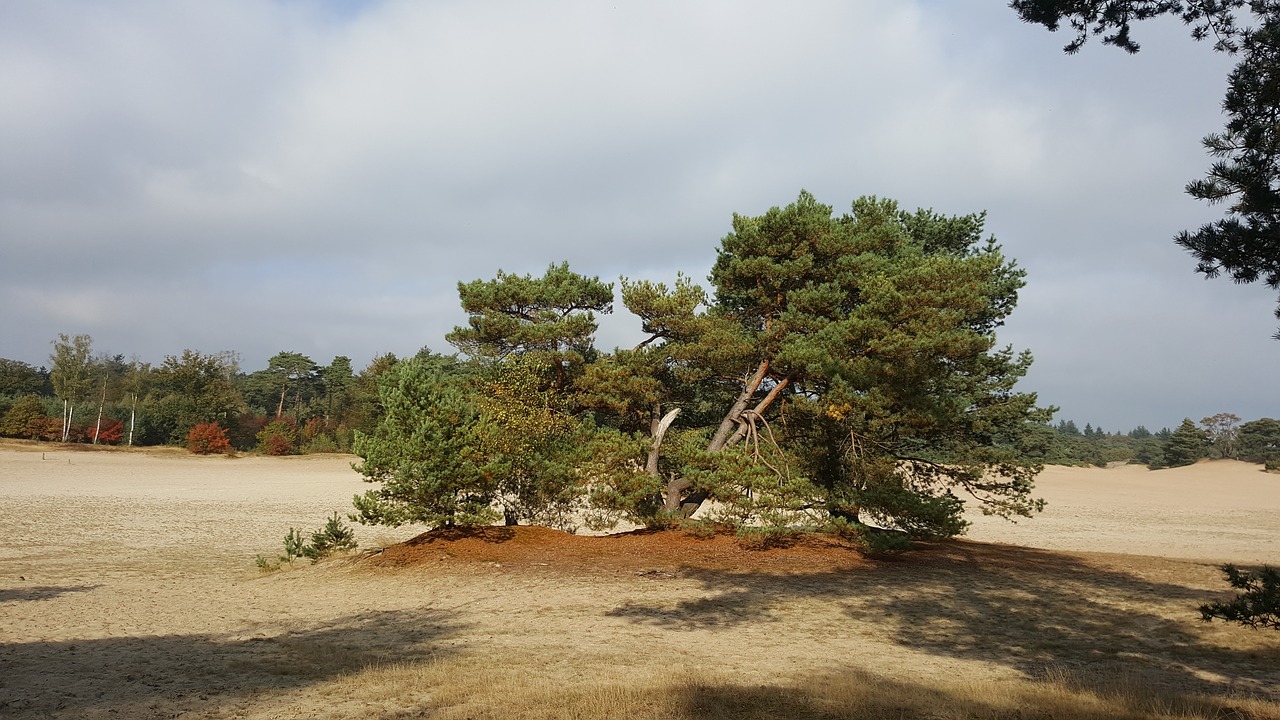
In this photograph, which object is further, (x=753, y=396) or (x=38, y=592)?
(x=753, y=396)

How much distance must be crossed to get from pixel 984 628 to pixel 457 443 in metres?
11.4

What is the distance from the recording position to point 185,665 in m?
8.46

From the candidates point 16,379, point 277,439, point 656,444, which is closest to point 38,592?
point 656,444

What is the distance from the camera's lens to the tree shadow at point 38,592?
44.2ft

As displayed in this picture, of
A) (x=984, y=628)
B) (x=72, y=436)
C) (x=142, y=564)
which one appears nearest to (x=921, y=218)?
(x=984, y=628)

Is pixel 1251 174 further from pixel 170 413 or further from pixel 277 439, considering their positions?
pixel 170 413

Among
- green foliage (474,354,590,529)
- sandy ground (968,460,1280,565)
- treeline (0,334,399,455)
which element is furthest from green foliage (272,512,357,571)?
treeline (0,334,399,455)

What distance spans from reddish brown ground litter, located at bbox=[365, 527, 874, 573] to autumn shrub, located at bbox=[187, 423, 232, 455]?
54.2m

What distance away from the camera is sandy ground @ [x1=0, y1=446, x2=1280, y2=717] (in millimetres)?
7898

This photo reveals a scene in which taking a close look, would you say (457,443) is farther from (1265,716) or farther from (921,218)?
(921,218)

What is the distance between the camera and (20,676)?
7723 mm

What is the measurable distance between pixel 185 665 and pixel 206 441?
63.8 m

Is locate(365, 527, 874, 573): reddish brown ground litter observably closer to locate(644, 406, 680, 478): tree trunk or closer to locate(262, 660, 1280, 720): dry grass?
locate(644, 406, 680, 478): tree trunk

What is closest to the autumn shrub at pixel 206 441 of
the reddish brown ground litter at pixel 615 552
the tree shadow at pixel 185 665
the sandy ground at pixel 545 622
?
the sandy ground at pixel 545 622
